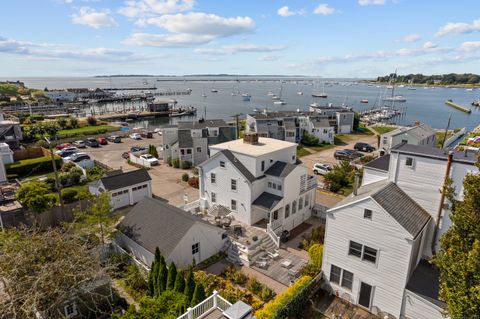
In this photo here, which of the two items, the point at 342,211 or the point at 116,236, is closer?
the point at 342,211

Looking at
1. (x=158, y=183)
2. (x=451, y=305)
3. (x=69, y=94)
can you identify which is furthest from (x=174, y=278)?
(x=69, y=94)

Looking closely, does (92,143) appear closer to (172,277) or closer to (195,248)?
(195,248)

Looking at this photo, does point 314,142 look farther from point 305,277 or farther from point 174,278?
point 174,278

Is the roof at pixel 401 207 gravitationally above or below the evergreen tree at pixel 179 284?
above

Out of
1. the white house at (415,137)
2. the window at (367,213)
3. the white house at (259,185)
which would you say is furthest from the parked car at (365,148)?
the window at (367,213)

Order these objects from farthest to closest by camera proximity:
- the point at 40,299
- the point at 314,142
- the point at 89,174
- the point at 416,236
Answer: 1. the point at 314,142
2. the point at 89,174
3. the point at 416,236
4. the point at 40,299

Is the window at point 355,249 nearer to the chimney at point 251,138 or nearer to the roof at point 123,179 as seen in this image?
the chimney at point 251,138
